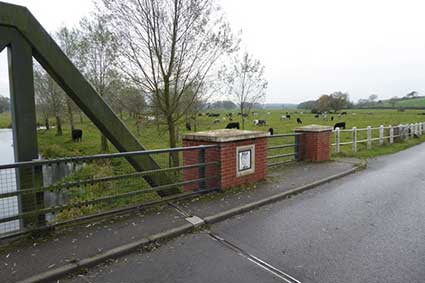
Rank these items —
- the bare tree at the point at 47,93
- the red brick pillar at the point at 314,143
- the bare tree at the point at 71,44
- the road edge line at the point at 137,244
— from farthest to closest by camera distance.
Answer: the bare tree at the point at 47,93, the bare tree at the point at 71,44, the red brick pillar at the point at 314,143, the road edge line at the point at 137,244

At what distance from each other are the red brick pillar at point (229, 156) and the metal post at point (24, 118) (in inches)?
109

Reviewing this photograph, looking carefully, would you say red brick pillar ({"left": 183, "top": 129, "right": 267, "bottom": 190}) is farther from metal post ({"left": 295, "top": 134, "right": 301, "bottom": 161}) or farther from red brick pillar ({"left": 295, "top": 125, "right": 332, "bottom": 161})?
red brick pillar ({"left": 295, "top": 125, "right": 332, "bottom": 161})

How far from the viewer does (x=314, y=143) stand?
29.8ft

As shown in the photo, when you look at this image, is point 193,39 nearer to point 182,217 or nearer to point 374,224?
point 182,217

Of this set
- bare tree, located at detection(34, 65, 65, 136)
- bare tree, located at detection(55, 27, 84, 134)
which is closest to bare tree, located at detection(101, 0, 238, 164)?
bare tree, located at detection(55, 27, 84, 134)

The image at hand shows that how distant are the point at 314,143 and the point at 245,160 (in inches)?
155

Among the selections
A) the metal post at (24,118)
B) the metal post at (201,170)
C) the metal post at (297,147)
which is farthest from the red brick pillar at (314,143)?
the metal post at (24,118)

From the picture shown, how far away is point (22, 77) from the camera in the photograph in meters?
3.88

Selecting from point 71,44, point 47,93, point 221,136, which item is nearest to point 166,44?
point 221,136

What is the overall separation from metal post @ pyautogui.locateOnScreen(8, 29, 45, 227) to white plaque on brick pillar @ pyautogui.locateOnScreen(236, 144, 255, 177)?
11.8 ft

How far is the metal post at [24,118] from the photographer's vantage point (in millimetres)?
3775

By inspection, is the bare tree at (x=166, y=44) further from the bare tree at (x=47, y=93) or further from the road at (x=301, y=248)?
the bare tree at (x=47, y=93)

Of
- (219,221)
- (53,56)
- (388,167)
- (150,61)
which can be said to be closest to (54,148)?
(150,61)

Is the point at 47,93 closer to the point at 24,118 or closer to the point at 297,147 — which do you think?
the point at 297,147
